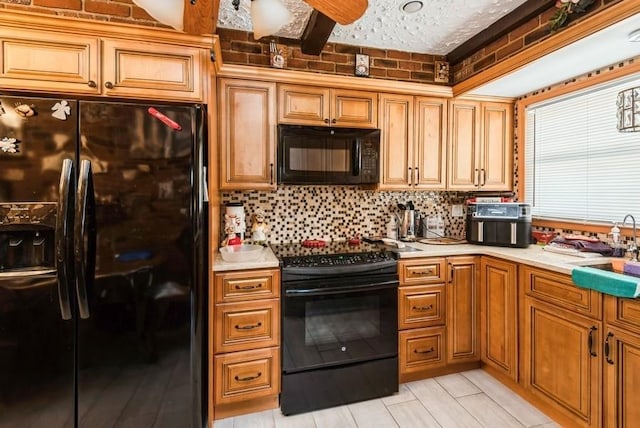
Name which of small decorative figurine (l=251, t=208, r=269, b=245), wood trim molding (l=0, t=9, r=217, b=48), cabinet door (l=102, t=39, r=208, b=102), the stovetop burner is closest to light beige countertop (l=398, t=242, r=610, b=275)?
the stovetop burner

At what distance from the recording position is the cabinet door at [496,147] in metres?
2.82

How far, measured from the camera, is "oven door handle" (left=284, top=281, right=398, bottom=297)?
1974mm

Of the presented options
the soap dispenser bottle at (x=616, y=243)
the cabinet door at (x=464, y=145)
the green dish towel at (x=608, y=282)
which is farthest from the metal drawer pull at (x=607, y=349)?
the cabinet door at (x=464, y=145)

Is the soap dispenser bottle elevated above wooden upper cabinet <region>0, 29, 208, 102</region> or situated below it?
below

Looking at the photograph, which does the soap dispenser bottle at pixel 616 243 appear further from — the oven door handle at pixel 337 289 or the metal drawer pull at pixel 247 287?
the metal drawer pull at pixel 247 287

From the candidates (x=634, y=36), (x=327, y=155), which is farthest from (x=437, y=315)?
(x=634, y=36)

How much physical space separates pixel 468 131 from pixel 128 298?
2.76 m

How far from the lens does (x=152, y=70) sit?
5.52ft

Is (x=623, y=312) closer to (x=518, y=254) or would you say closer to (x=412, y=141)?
(x=518, y=254)

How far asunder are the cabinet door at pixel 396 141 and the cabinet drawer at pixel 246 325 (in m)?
1.29

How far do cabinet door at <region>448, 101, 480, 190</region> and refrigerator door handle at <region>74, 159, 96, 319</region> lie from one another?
99.4 inches

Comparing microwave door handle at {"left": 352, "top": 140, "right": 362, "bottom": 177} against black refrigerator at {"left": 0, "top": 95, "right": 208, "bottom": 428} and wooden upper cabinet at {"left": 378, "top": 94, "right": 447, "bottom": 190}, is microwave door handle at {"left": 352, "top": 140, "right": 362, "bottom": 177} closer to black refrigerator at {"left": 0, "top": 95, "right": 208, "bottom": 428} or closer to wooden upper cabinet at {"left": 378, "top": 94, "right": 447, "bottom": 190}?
wooden upper cabinet at {"left": 378, "top": 94, "right": 447, "bottom": 190}

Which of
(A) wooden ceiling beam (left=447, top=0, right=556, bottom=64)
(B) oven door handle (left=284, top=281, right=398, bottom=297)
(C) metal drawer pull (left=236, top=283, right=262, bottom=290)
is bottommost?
(B) oven door handle (left=284, top=281, right=398, bottom=297)

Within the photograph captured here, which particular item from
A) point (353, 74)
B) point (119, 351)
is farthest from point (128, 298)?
point (353, 74)
